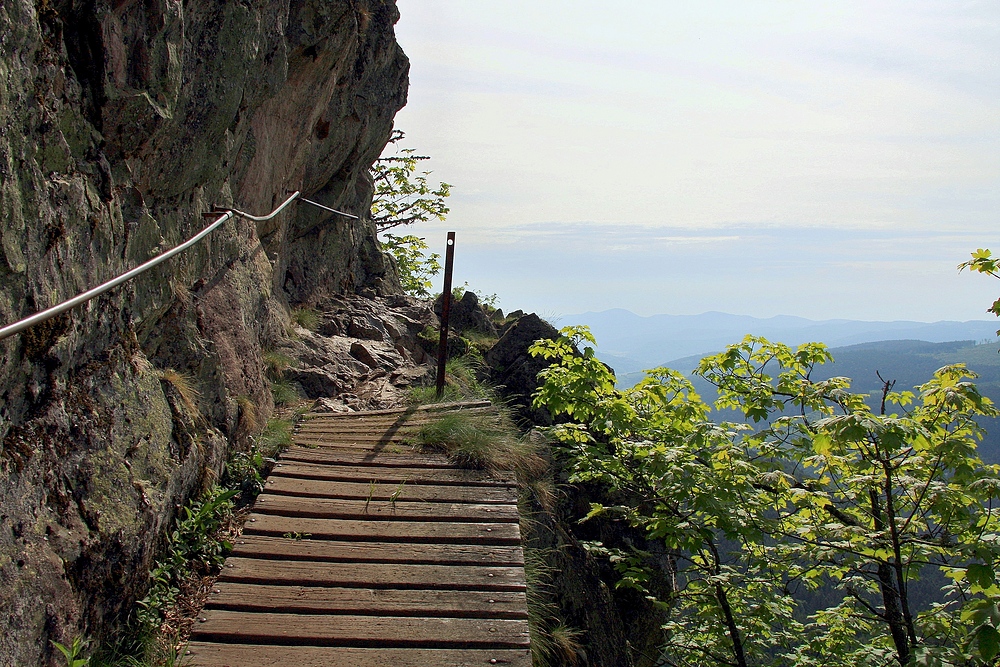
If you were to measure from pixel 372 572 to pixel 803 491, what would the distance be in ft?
13.8

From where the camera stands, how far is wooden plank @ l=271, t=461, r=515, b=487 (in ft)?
17.8

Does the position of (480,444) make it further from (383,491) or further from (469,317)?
(469,317)

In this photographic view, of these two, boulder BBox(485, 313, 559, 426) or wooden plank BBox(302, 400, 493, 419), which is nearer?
wooden plank BBox(302, 400, 493, 419)

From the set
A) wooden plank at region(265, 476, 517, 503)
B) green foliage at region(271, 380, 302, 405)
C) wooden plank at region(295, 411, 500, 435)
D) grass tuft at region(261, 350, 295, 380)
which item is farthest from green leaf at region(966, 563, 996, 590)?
grass tuft at region(261, 350, 295, 380)

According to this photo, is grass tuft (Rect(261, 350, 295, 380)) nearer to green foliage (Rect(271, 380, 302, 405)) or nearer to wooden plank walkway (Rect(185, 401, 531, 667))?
green foliage (Rect(271, 380, 302, 405))

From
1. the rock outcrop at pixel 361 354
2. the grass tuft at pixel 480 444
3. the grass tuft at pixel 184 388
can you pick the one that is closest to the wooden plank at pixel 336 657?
the grass tuft at pixel 184 388

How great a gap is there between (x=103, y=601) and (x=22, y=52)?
269cm

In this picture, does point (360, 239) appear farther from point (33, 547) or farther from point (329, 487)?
point (33, 547)

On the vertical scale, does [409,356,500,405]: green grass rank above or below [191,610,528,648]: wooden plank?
above

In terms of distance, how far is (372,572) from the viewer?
13.5 ft

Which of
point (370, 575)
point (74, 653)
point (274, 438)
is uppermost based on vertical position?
point (274, 438)

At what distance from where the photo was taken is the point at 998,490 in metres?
4.31

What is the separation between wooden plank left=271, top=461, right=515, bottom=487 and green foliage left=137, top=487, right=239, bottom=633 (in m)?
0.71

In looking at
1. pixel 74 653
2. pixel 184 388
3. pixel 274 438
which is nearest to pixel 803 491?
pixel 274 438
